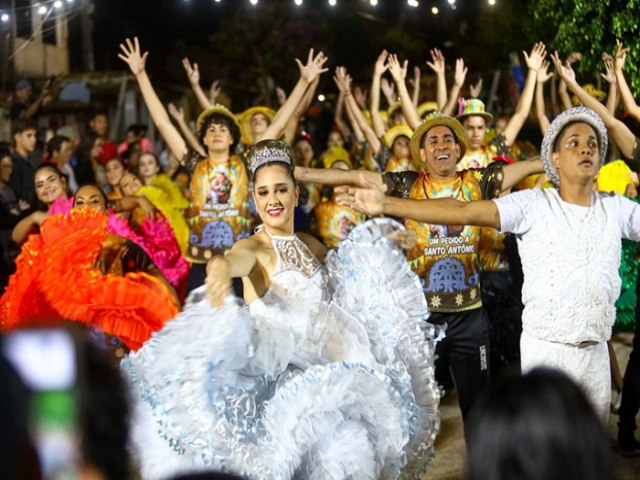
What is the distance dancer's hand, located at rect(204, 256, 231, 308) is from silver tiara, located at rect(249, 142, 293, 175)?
1.00 m

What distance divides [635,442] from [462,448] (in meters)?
1.01

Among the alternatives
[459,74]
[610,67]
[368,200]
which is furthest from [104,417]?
[459,74]

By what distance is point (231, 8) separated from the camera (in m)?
25.5

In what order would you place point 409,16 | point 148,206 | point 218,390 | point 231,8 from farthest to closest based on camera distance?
point 409,16 → point 231,8 → point 148,206 → point 218,390

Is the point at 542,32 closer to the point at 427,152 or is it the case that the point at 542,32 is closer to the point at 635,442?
the point at 427,152

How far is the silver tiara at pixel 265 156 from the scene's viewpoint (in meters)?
4.41

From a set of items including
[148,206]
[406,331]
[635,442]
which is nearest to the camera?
[406,331]

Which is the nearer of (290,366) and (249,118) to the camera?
(290,366)

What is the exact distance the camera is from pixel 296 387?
11.3 feet

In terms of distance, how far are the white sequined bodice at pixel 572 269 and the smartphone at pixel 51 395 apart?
275 cm

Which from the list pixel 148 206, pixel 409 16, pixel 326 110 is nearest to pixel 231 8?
pixel 409 16

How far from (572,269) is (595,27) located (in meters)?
Answer: 4.16

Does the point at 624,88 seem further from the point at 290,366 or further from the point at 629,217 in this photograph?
the point at 290,366

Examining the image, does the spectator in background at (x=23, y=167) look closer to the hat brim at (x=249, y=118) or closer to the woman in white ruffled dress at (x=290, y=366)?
the hat brim at (x=249, y=118)
